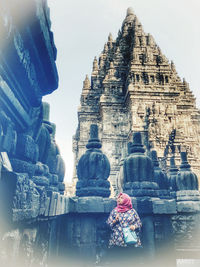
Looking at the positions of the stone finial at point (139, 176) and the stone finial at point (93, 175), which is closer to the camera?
the stone finial at point (93, 175)

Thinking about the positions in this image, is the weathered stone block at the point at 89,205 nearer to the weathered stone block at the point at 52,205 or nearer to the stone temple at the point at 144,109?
the weathered stone block at the point at 52,205

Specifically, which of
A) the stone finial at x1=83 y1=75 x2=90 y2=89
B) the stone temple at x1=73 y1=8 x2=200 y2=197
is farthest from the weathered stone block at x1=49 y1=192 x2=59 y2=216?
Result: the stone finial at x1=83 y1=75 x2=90 y2=89

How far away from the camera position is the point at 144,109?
18.9 m

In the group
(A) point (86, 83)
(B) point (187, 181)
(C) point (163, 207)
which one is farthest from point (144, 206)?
(A) point (86, 83)

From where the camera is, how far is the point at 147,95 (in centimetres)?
1934

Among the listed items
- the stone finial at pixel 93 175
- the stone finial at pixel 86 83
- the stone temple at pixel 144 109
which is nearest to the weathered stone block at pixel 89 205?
the stone finial at pixel 93 175

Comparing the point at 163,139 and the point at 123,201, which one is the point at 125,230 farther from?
the point at 163,139

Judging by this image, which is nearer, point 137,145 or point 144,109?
point 137,145

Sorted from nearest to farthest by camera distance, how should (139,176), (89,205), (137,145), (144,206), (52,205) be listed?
(52,205) → (89,205) → (144,206) → (139,176) → (137,145)

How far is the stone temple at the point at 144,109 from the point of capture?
1752cm

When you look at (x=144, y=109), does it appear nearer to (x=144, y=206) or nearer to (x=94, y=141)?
(x=94, y=141)

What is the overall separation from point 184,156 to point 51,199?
4.12 meters

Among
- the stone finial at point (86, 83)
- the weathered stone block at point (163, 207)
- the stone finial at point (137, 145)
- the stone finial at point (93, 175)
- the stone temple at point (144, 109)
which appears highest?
the stone finial at point (86, 83)

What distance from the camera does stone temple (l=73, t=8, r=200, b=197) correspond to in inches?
690
